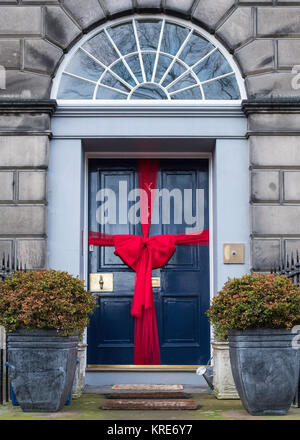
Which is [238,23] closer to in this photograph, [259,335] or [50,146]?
[50,146]

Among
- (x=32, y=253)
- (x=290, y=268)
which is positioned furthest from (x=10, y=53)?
(x=290, y=268)

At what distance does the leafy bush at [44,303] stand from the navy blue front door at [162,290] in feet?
6.92

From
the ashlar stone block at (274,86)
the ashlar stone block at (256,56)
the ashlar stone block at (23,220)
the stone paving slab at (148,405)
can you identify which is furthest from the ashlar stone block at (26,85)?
the stone paving slab at (148,405)

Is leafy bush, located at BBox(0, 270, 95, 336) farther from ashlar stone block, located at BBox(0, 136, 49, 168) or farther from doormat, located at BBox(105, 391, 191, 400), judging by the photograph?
ashlar stone block, located at BBox(0, 136, 49, 168)

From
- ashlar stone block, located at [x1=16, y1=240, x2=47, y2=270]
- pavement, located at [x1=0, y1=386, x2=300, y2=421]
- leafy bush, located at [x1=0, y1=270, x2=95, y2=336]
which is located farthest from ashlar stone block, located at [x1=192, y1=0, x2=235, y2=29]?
pavement, located at [x1=0, y1=386, x2=300, y2=421]

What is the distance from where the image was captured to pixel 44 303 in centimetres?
713

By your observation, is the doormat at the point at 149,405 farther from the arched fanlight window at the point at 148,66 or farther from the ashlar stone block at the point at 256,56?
the ashlar stone block at the point at 256,56

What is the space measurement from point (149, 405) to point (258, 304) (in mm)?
1695

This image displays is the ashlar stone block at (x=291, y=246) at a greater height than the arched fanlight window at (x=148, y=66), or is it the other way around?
the arched fanlight window at (x=148, y=66)

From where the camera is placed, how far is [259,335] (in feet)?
23.3

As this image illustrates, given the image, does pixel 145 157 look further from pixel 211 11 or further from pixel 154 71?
pixel 211 11

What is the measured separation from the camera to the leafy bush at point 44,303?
7.09m

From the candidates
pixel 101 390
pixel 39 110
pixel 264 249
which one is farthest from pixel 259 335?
pixel 39 110

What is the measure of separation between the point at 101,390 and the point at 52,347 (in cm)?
205
